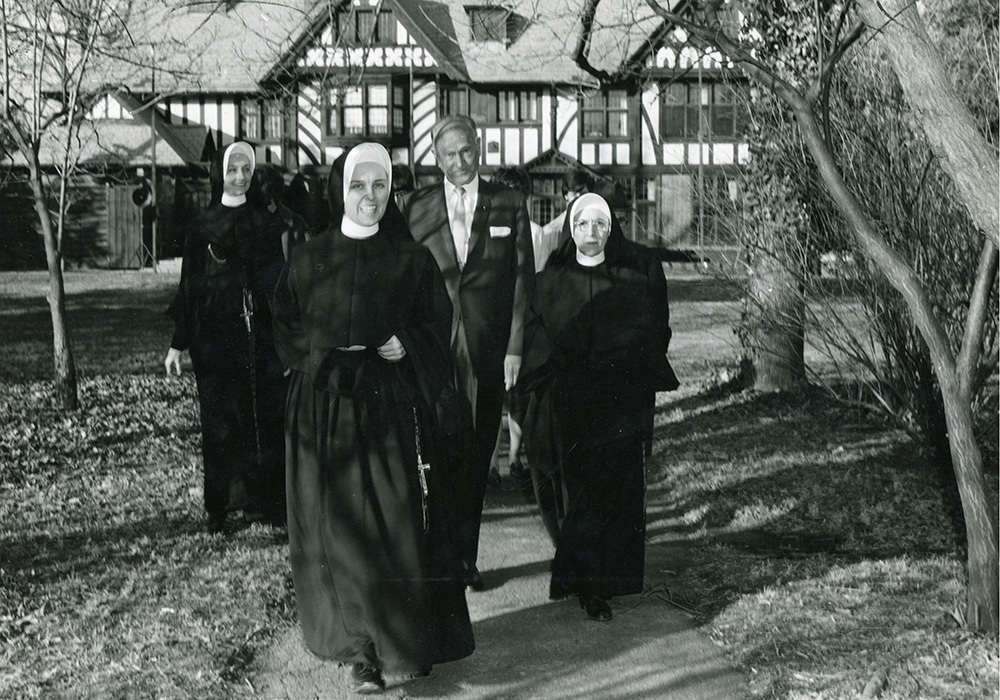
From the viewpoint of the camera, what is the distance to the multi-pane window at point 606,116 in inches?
1427

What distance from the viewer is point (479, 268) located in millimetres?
6602

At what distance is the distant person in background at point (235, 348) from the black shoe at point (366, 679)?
8.91 feet

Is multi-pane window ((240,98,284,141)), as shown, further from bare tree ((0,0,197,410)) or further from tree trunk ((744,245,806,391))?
tree trunk ((744,245,806,391))

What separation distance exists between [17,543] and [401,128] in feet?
99.7

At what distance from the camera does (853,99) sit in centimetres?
958

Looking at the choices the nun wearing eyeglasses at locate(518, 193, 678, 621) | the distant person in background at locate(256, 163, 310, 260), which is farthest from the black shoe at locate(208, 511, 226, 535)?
the nun wearing eyeglasses at locate(518, 193, 678, 621)

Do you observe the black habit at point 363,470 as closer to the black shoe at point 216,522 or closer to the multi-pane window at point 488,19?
the black shoe at point 216,522

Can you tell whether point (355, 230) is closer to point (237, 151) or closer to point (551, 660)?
point (551, 660)

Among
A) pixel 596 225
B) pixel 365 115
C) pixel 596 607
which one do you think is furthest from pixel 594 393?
pixel 365 115

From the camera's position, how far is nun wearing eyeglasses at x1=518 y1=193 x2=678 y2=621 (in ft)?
19.4

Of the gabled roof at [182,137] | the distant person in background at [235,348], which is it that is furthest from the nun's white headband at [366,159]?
the gabled roof at [182,137]

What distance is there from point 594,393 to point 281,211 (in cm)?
261

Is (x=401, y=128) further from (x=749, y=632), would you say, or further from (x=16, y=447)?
(x=749, y=632)

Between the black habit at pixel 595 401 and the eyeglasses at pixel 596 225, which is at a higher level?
the eyeglasses at pixel 596 225
